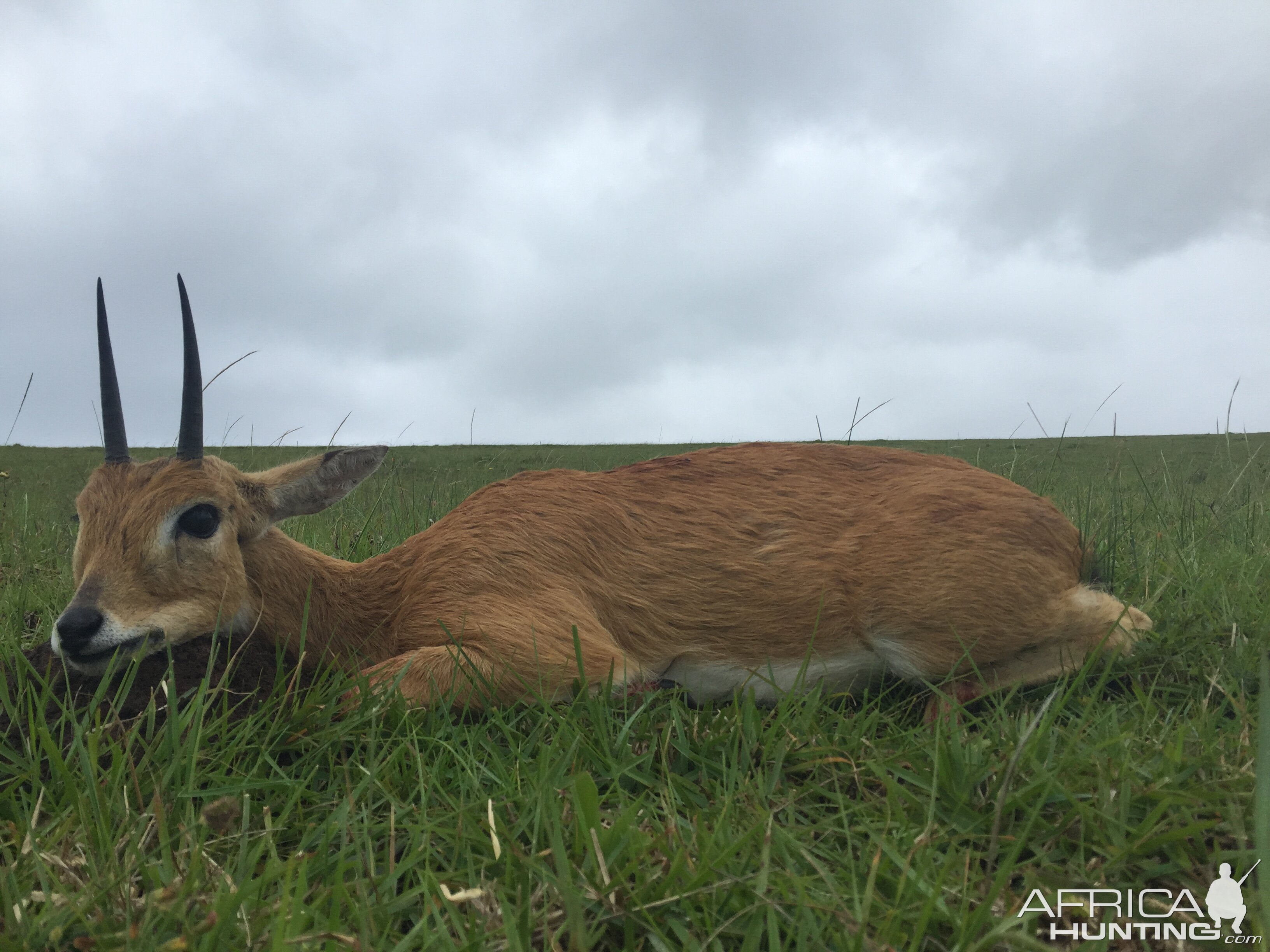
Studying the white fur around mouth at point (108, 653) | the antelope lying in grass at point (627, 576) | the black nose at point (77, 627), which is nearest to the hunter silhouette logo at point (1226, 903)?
the antelope lying in grass at point (627, 576)

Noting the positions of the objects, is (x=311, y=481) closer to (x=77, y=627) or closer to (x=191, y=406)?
(x=191, y=406)

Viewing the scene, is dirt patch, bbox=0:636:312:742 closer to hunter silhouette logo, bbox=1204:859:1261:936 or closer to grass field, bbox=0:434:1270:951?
grass field, bbox=0:434:1270:951

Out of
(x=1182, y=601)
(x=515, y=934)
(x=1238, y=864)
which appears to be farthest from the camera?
(x=1182, y=601)

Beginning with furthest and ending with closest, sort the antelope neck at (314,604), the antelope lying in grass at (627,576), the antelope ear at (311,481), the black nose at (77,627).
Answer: the antelope ear at (311,481) < the antelope neck at (314,604) < the antelope lying in grass at (627,576) < the black nose at (77,627)

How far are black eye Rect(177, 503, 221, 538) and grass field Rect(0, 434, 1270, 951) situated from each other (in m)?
0.71

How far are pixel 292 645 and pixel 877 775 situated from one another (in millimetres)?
2450

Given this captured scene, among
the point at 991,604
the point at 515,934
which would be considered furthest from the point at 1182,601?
the point at 515,934

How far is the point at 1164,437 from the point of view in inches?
1284

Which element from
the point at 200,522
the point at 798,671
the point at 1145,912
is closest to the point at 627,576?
the point at 798,671

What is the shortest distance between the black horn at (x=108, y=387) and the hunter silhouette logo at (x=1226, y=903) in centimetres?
392

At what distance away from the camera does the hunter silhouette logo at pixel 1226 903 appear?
1.85 m

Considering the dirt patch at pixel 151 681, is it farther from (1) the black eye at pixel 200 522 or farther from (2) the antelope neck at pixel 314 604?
(1) the black eye at pixel 200 522

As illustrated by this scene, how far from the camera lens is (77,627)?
2.95 m

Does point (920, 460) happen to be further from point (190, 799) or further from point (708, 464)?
point (190, 799)
